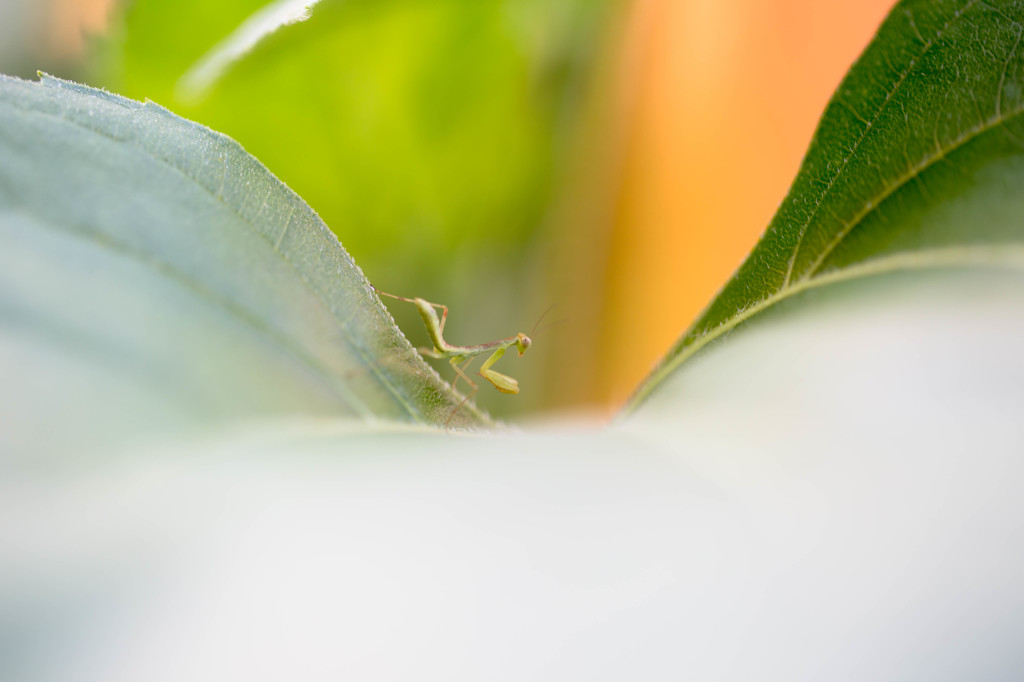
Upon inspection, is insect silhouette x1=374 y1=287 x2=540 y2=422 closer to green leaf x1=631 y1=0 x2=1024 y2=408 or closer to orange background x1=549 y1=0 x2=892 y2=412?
orange background x1=549 y1=0 x2=892 y2=412

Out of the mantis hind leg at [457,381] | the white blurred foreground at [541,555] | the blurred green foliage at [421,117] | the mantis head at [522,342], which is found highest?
the blurred green foliage at [421,117]

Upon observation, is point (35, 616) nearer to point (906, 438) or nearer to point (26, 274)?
point (26, 274)

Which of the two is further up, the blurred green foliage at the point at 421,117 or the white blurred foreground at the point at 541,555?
the blurred green foliage at the point at 421,117

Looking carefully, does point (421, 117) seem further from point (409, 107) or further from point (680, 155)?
point (680, 155)

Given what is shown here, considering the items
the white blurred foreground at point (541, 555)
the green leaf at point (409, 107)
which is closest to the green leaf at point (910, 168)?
the white blurred foreground at point (541, 555)

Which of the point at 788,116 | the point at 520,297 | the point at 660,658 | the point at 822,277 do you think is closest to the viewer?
the point at 660,658

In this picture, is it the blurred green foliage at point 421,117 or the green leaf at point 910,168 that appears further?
the blurred green foliage at point 421,117

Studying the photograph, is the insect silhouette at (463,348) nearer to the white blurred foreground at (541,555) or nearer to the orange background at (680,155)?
the orange background at (680,155)

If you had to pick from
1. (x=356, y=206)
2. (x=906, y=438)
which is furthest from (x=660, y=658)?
(x=356, y=206)
